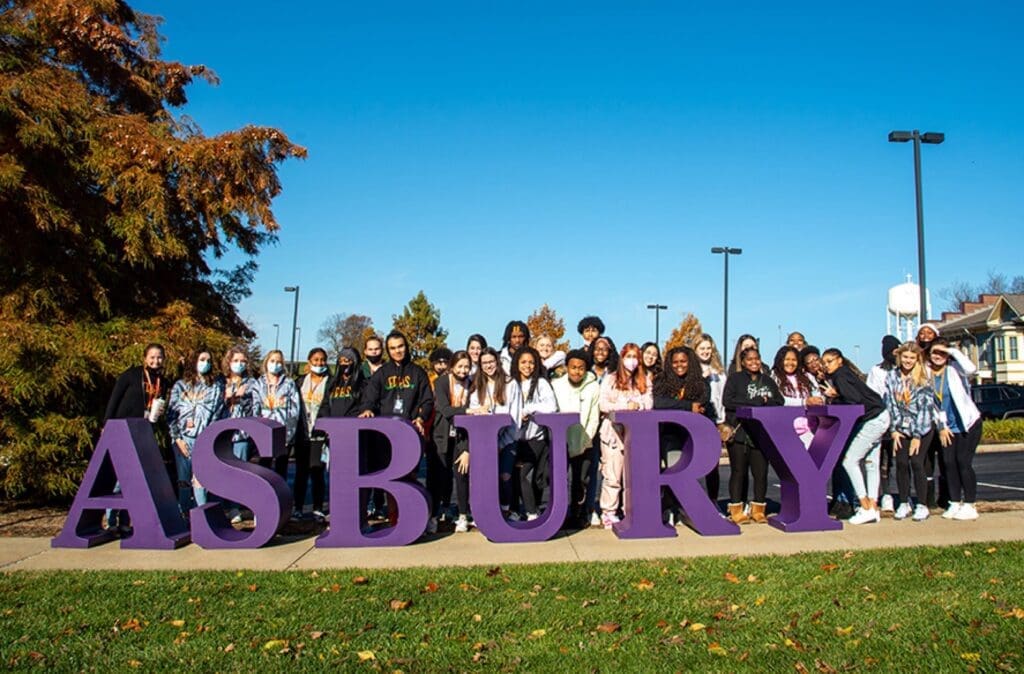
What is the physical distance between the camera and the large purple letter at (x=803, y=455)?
720cm

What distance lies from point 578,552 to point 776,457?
213cm

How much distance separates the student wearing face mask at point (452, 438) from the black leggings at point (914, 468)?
418 centimetres

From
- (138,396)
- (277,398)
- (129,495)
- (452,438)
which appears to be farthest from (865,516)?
(138,396)

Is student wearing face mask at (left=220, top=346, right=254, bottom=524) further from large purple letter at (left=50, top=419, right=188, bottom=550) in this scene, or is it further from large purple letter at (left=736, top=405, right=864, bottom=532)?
large purple letter at (left=736, top=405, right=864, bottom=532)

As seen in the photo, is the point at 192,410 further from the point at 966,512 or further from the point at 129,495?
the point at 966,512

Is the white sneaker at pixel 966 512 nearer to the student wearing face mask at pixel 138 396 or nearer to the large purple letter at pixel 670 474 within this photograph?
the large purple letter at pixel 670 474

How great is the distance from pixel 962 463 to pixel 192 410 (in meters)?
7.32

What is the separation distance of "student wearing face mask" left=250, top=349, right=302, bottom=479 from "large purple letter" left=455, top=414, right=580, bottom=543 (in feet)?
6.08

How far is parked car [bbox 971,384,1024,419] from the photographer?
2452 cm

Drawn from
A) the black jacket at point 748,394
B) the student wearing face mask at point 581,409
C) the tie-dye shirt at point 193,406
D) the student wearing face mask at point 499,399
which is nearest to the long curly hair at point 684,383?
the black jacket at point 748,394

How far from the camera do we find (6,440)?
8.49 m

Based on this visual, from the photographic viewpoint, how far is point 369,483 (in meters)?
6.97

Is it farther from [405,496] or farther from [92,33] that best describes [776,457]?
[92,33]

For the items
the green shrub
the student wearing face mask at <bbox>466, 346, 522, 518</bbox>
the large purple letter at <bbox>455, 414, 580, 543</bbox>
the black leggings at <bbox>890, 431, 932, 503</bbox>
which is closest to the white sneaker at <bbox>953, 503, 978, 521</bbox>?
the black leggings at <bbox>890, 431, 932, 503</bbox>
